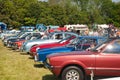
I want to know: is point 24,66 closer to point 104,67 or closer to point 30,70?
point 30,70

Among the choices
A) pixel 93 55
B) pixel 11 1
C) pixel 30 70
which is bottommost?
pixel 30 70

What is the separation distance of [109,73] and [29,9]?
66.3 metres

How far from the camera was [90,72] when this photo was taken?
1017 cm

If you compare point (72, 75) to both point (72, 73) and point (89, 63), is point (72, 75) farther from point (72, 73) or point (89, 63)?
point (89, 63)

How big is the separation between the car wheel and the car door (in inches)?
22.3

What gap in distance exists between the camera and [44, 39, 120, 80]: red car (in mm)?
10062

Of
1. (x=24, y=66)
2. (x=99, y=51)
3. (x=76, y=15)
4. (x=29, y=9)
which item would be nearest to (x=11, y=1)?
(x=29, y=9)

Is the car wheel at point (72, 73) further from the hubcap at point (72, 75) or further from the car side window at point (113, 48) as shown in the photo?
the car side window at point (113, 48)

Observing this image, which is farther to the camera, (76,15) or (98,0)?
(98,0)

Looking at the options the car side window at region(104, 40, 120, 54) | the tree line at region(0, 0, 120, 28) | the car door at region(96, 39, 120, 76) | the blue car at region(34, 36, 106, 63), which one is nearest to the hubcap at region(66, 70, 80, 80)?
the car door at region(96, 39, 120, 76)

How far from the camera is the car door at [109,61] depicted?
1003cm

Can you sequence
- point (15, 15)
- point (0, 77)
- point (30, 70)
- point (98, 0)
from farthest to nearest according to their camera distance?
1. point (98, 0)
2. point (15, 15)
3. point (30, 70)
4. point (0, 77)

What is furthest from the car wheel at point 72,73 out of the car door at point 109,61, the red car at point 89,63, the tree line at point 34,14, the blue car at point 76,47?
the tree line at point 34,14

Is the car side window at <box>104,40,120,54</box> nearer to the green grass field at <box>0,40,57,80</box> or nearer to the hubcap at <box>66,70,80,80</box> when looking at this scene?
the hubcap at <box>66,70,80,80</box>
